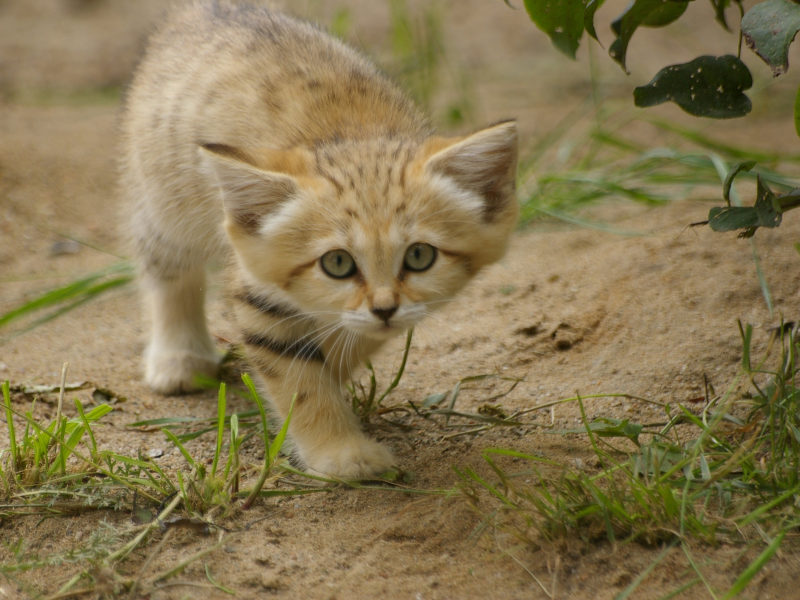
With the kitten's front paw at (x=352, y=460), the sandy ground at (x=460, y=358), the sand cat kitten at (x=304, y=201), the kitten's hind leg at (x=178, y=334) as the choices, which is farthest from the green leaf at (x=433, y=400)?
the kitten's hind leg at (x=178, y=334)

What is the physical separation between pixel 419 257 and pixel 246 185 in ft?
1.66

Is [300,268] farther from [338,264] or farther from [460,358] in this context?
[460,358]

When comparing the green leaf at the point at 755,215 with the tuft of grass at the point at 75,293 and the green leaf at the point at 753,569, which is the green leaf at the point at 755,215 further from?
the tuft of grass at the point at 75,293

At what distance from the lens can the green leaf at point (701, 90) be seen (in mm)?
2006

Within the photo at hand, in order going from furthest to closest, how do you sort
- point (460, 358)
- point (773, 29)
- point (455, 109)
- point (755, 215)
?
point (455, 109)
point (460, 358)
point (755, 215)
point (773, 29)

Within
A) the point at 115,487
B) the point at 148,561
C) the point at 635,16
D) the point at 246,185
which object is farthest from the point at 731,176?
the point at 115,487

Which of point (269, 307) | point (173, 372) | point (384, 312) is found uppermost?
Answer: point (384, 312)

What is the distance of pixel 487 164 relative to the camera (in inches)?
87.0

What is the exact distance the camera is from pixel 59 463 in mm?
2064

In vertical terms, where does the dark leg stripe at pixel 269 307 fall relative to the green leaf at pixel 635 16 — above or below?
below

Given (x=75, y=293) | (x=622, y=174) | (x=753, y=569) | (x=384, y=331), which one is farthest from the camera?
(x=622, y=174)

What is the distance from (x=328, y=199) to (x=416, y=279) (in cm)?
32

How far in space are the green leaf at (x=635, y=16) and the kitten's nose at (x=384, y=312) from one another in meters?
0.87

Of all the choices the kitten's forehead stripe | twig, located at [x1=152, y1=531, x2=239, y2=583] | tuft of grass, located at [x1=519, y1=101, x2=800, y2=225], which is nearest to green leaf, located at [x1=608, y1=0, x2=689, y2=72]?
the kitten's forehead stripe
